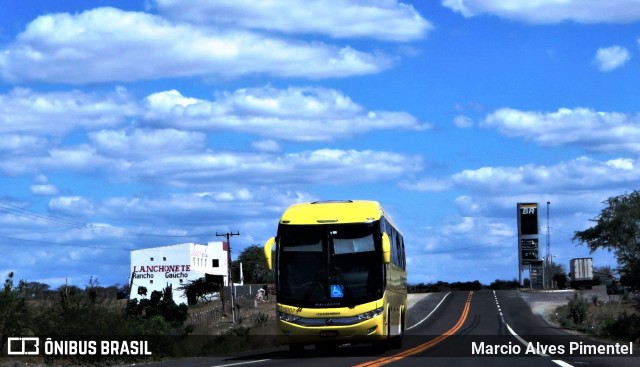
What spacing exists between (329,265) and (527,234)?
10726 cm

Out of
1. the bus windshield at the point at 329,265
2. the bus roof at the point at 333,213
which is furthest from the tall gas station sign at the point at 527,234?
the bus windshield at the point at 329,265

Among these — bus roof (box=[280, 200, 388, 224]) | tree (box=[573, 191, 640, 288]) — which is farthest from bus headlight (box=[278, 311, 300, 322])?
tree (box=[573, 191, 640, 288])

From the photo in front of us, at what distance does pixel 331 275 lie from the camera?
2714 cm

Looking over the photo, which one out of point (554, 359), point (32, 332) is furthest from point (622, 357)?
point (32, 332)

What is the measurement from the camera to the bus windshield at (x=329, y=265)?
88.7 ft

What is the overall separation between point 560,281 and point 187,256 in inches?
2114

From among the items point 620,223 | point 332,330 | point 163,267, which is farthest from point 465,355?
point 163,267

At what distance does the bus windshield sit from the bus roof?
0.19 metres

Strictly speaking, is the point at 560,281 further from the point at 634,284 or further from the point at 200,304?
the point at 634,284

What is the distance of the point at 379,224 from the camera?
27828 millimetres

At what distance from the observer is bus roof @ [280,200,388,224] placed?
91.2 ft

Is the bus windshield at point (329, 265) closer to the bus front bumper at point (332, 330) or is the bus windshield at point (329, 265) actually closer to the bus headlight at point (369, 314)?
the bus headlight at point (369, 314)

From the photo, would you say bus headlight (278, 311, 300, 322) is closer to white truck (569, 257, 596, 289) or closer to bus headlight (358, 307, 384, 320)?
bus headlight (358, 307, 384, 320)

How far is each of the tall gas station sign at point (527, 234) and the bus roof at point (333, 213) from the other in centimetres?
10388
